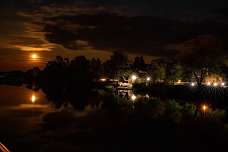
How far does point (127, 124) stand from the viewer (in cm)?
3512

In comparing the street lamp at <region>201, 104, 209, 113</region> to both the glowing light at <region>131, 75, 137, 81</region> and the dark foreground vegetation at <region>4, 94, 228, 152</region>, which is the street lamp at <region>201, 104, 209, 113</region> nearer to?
the dark foreground vegetation at <region>4, 94, 228, 152</region>

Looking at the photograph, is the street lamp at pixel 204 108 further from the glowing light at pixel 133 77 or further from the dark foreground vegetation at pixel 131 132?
the glowing light at pixel 133 77

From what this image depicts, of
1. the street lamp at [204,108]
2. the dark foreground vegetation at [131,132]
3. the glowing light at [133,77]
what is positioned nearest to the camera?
the dark foreground vegetation at [131,132]

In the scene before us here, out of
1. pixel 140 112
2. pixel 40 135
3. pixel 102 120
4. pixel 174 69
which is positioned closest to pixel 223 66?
pixel 174 69

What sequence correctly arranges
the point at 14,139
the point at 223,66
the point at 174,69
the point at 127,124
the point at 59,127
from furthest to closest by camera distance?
the point at 174,69 < the point at 223,66 < the point at 127,124 < the point at 59,127 < the point at 14,139

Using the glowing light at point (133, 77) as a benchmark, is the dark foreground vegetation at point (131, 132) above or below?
below

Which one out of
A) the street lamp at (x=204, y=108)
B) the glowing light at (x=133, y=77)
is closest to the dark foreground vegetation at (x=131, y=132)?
the street lamp at (x=204, y=108)

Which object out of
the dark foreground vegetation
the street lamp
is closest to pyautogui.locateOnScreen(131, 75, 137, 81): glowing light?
the street lamp

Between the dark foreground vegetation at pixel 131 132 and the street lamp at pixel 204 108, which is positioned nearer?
the dark foreground vegetation at pixel 131 132

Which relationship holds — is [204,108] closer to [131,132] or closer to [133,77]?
[131,132]

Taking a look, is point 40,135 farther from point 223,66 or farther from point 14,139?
point 223,66

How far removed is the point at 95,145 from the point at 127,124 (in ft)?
36.0

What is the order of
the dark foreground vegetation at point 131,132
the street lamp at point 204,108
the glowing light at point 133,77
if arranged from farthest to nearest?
1. the glowing light at point 133,77
2. the street lamp at point 204,108
3. the dark foreground vegetation at point 131,132

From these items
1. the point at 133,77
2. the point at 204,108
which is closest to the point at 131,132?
the point at 204,108
